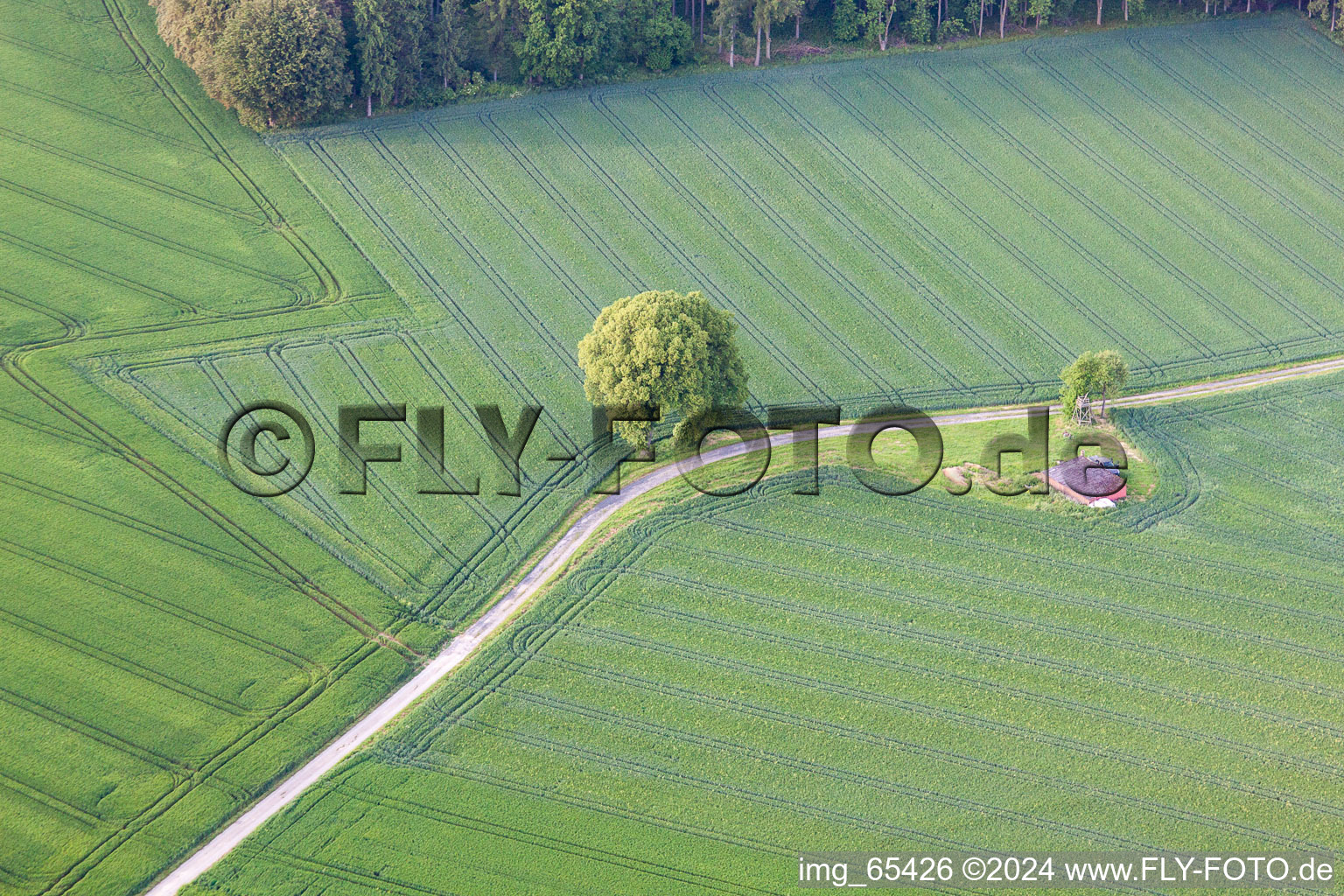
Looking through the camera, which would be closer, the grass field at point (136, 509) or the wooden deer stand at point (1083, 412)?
the grass field at point (136, 509)

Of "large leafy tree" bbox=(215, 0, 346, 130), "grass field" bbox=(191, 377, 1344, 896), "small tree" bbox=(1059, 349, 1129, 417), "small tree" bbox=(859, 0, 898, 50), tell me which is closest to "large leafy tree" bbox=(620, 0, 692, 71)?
"small tree" bbox=(859, 0, 898, 50)

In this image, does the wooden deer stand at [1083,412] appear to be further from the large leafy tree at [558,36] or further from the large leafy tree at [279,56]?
the large leafy tree at [279,56]

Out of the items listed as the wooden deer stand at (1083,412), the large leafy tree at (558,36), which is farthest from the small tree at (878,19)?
the wooden deer stand at (1083,412)

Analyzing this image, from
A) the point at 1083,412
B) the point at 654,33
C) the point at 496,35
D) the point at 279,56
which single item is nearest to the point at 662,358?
the point at 1083,412

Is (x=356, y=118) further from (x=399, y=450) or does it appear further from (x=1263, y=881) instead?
(x=1263, y=881)

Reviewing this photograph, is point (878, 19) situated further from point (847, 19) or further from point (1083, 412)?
point (1083, 412)

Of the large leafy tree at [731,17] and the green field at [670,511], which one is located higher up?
the large leafy tree at [731,17]
